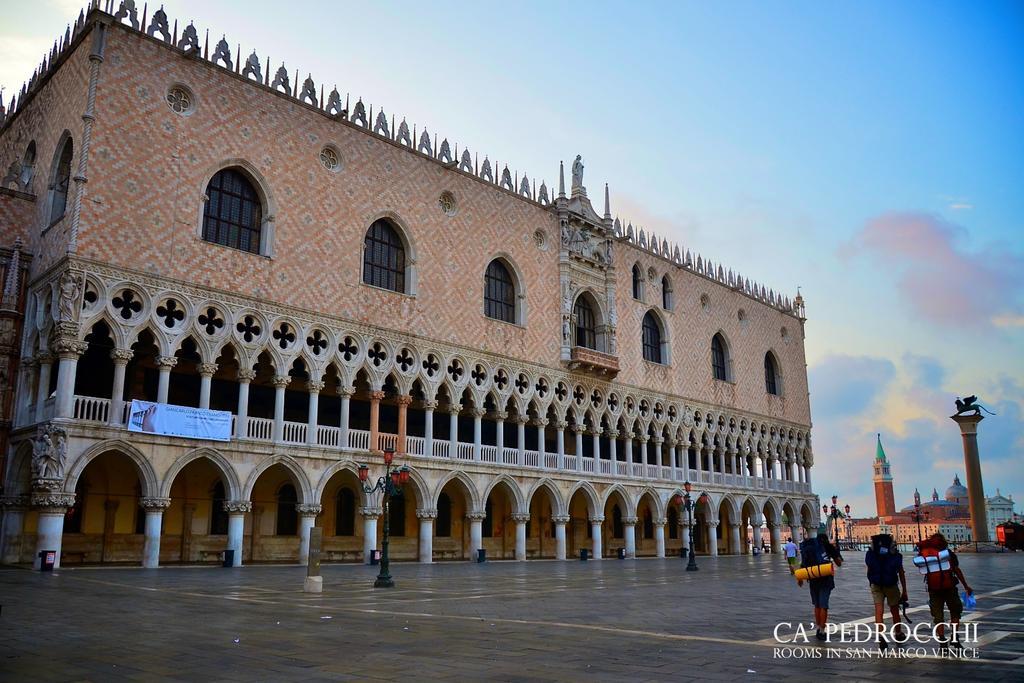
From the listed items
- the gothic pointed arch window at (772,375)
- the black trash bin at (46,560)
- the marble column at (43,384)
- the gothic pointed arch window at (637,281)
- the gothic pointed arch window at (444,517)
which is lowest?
the black trash bin at (46,560)

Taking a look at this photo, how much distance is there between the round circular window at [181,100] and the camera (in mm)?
22203

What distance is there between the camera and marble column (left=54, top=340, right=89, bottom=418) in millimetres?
19000

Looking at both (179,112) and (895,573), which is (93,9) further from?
(895,573)

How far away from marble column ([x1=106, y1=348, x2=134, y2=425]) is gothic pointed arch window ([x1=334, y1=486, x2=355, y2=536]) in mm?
8793

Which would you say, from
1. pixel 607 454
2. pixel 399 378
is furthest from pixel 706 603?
pixel 607 454

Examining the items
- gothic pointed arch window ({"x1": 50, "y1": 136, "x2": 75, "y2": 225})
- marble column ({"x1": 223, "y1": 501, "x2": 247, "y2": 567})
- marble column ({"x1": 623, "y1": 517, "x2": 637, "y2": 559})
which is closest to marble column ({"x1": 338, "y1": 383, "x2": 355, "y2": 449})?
marble column ({"x1": 223, "y1": 501, "x2": 247, "y2": 567})

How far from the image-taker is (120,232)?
67.4 feet

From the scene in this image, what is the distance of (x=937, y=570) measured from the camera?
7371mm

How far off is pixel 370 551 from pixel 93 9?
54.4 feet

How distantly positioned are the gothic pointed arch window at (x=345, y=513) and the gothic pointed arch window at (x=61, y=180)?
39.1ft

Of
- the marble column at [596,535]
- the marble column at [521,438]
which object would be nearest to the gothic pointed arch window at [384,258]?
the marble column at [521,438]

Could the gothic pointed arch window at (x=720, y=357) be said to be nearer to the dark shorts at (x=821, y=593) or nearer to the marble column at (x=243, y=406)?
the marble column at (x=243, y=406)

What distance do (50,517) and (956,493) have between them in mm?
150453

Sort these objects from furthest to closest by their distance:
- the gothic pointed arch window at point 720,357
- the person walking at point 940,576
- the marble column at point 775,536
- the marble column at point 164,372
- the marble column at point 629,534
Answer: the marble column at point 775,536 < the gothic pointed arch window at point 720,357 < the marble column at point 629,534 < the marble column at point 164,372 < the person walking at point 940,576
